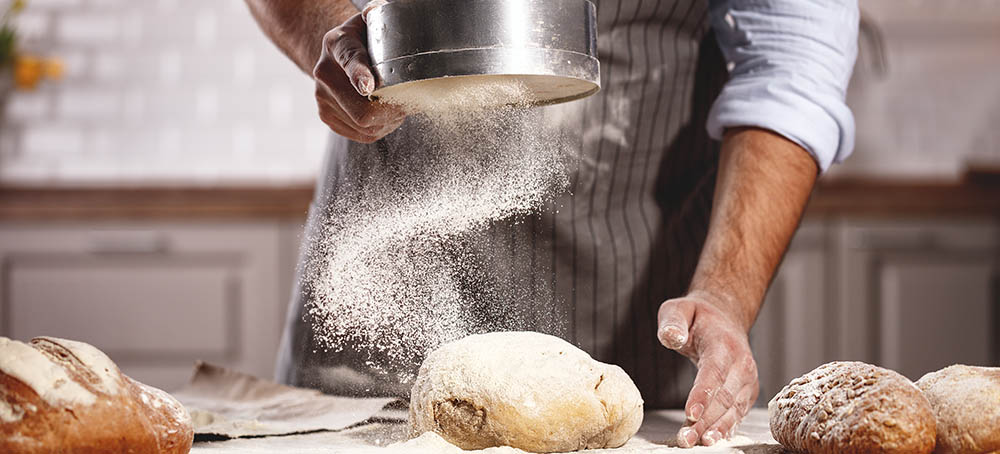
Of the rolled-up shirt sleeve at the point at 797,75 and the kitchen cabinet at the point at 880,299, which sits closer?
the rolled-up shirt sleeve at the point at 797,75

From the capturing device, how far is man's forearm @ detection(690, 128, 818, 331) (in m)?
1.05

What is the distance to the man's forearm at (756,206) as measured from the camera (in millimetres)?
1053

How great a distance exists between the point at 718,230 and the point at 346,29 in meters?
0.51

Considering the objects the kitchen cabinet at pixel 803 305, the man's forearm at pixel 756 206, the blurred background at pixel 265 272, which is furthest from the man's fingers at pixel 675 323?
the kitchen cabinet at pixel 803 305

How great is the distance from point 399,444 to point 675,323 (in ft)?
0.90

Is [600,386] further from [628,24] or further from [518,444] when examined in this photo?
[628,24]

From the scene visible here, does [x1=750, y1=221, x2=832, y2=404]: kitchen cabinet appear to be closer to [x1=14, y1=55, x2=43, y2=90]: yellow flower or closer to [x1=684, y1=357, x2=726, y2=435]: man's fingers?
[x1=684, y1=357, x2=726, y2=435]: man's fingers

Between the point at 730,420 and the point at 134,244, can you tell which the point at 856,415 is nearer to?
the point at 730,420

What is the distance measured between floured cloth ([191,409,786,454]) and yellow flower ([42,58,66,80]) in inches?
89.8

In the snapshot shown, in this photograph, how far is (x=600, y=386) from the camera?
766 mm

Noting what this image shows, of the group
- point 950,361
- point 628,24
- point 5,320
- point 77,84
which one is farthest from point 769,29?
point 77,84

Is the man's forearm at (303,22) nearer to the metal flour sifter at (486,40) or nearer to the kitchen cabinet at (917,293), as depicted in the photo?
the metal flour sifter at (486,40)

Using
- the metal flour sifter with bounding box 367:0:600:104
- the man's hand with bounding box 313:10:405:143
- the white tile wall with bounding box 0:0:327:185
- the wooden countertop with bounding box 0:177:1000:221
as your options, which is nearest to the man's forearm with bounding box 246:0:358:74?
the man's hand with bounding box 313:10:405:143

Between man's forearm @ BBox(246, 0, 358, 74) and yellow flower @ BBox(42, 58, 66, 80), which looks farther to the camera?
yellow flower @ BBox(42, 58, 66, 80)
